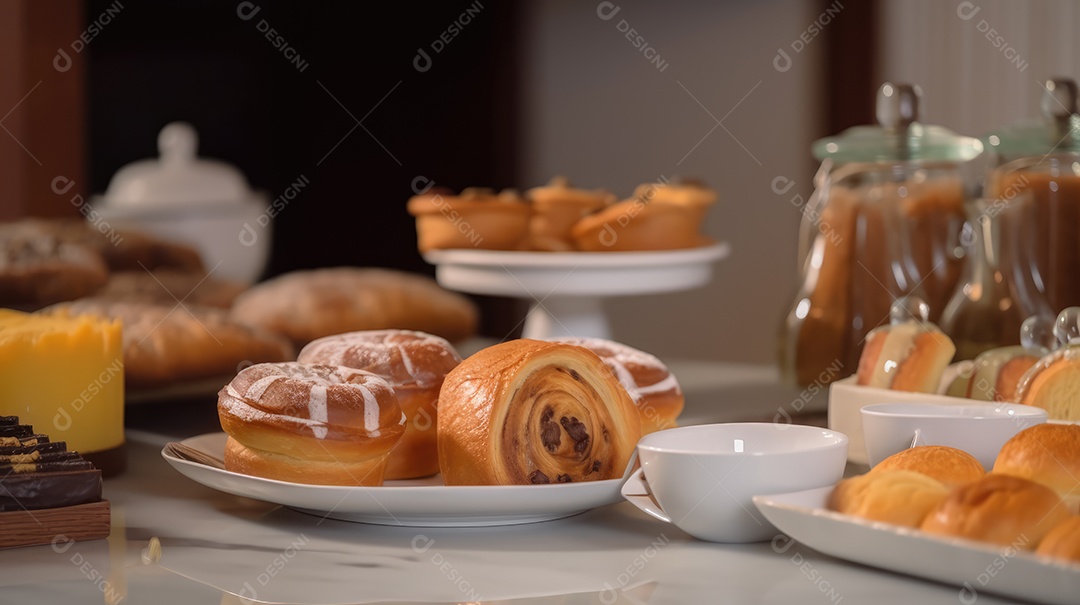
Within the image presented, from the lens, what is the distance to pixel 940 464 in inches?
25.9

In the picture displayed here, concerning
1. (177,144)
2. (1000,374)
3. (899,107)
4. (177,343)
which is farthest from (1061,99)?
(177,144)

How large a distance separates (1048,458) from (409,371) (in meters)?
0.43

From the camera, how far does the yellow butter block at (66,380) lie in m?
0.87

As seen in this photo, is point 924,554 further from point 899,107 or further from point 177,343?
point 177,343

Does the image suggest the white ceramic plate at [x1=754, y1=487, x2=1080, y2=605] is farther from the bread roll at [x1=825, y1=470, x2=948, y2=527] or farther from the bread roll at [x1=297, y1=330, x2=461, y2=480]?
the bread roll at [x1=297, y1=330, x2=461, y2=480]

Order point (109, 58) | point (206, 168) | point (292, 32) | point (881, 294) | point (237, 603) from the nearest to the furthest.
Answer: point (237, 603)
point (881, 294)
point (206, 168)
point (109, 58)
point (292, 32)

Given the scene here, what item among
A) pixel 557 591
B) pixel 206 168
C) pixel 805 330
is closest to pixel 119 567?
pixel 557 591

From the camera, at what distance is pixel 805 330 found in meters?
1.20

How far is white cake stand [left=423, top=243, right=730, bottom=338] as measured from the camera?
1205 millimetres

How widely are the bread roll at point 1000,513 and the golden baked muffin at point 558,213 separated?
750mm

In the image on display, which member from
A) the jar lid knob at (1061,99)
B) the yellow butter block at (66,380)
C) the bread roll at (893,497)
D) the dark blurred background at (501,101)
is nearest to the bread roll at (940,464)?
the bread roll at (893,497)

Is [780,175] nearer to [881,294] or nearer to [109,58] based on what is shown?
[881,294]

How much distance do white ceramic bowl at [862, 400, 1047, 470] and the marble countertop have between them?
0.11 m

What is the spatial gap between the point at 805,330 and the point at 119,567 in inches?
29.8
